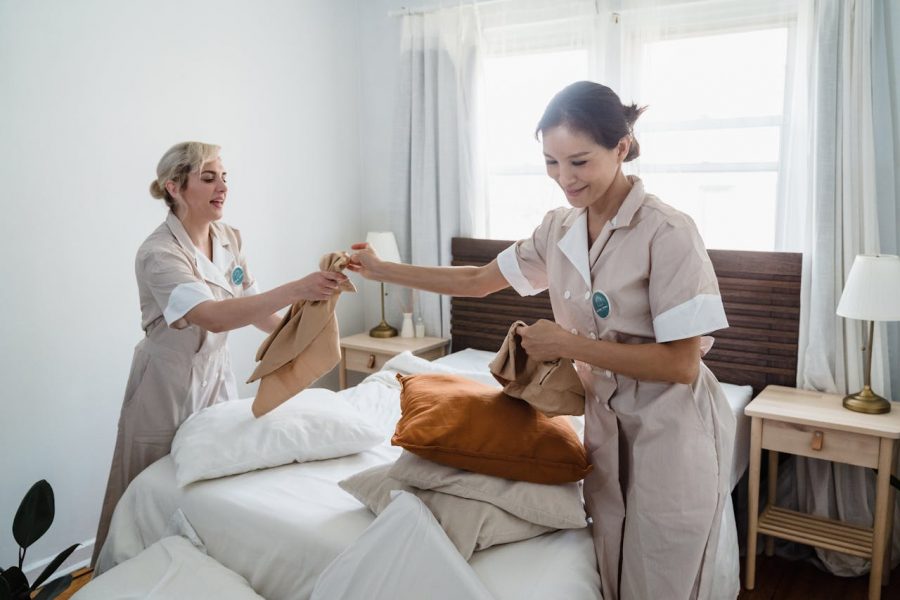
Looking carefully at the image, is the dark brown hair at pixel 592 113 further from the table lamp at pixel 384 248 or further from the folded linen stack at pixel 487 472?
the table lamp at pixel 384 248

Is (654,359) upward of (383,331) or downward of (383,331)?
upward

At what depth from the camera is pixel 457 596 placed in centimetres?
138

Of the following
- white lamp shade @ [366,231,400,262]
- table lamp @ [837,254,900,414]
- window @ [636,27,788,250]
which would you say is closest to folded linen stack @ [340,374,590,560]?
table lamp @ [837,254,900,414]

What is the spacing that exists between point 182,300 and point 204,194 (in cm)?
38

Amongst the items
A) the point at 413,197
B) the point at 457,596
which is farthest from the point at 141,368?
the point at 413,197

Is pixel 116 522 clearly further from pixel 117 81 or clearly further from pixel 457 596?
pixel 117 81

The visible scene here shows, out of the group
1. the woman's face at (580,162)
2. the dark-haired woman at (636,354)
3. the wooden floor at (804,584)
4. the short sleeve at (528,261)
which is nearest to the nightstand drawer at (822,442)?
the wooden floor at (804,584)

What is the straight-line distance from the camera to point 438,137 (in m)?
3.63

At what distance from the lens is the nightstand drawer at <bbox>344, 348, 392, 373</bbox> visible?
11.6 feet

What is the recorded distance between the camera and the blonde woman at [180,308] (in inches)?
77.2

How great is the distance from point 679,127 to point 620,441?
6.13ft

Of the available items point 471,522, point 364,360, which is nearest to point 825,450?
point 471,522

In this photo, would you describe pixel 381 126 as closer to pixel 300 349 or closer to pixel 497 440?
pixel 300 349

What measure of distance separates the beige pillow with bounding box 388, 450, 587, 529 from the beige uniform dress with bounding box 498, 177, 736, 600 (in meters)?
Result: 0.06
